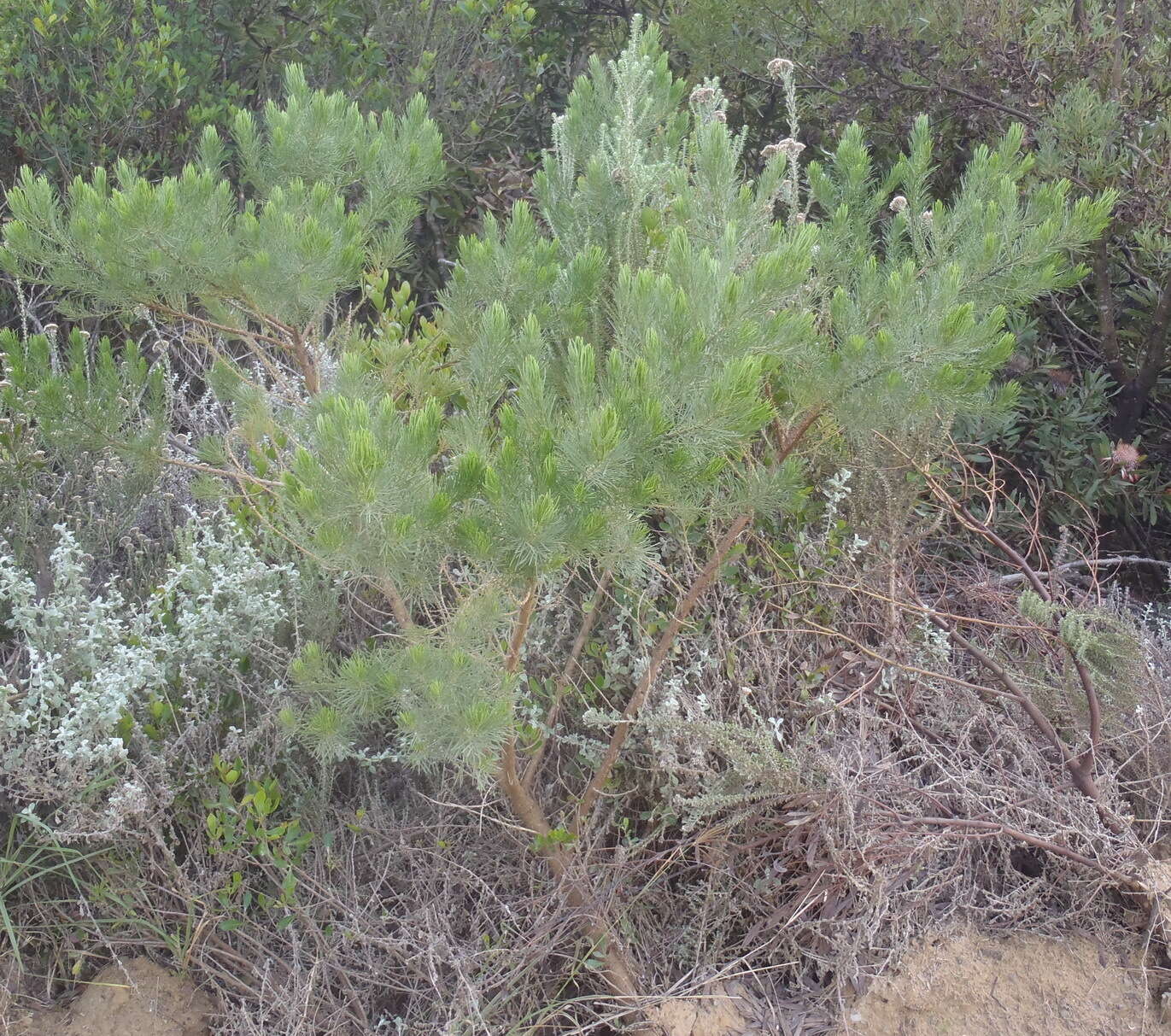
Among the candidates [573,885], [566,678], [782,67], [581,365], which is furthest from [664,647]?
[782,67]

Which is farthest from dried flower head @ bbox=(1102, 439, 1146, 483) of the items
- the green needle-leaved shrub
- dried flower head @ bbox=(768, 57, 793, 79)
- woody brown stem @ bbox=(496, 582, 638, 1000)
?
woody brown stem @ bbox=(496, 582, 638, 1000)

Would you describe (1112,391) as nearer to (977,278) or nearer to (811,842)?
(977,278)

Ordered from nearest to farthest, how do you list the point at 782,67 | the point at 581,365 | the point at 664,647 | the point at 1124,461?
→ the point at 581,365
the point at 664,647
the point at 782,67
the point at 1124,461

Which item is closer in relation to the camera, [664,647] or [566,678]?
[664,647]

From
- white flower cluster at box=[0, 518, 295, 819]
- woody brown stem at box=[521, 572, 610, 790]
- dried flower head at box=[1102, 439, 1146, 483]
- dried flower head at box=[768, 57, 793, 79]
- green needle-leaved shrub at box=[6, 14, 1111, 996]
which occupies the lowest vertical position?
dried flower head at box=[1102, 439, 1146, 483]

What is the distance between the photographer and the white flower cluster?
2.33m

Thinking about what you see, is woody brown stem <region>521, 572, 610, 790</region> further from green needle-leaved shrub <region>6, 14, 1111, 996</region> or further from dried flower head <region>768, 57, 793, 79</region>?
dried flower head <region>768, 57, 793, 79</region>

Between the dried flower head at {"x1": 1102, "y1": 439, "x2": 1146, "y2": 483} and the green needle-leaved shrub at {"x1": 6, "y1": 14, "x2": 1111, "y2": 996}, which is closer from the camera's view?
the green needle-leaved shrub at {"x1": 6, "y1": 14, "x2": 1111, "y2": 996}

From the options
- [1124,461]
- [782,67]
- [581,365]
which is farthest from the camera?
[1124,461]

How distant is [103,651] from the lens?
2574 mm

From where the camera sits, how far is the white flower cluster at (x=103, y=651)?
2.33m

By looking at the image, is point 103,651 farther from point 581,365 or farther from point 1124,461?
point 1124,461

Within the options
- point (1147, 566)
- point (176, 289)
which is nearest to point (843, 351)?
point (176, 289)

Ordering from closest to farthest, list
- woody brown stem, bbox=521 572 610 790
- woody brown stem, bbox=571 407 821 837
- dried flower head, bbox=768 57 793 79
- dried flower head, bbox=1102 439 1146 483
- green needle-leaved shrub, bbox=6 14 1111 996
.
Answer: green needle-leaved shrub, bbox=6 14 1111 996, woody brown stem, bbox=571 407 821 837, woody brown stem, bbox=521 572 610 790, dried flower head, bbox=768 57 793 79, dried flower head, bbox=1102 439 1146 483
